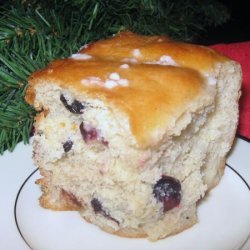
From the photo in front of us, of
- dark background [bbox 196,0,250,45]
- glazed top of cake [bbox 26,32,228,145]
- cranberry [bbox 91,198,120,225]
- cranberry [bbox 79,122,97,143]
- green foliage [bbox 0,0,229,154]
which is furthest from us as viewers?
dark background [bbox 196,0,250,45]

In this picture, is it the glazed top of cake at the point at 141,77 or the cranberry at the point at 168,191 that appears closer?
the glazed top of cake at the point at 141,77

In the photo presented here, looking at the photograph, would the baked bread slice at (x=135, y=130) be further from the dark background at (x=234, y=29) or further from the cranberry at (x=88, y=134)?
the dark background at (x=234, y=29)

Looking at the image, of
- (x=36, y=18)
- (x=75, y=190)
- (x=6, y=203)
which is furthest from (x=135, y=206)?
(x=36, y=18)

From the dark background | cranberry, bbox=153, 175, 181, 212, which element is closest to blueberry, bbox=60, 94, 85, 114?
cranberry, bbox=153, 175, 181, 212

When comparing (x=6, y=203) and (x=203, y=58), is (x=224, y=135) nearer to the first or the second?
(x=203, y=58)

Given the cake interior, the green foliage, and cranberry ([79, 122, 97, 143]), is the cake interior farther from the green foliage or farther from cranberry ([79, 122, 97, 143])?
the green foliage

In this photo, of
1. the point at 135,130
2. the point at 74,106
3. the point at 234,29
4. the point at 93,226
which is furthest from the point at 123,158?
the point at 234,29

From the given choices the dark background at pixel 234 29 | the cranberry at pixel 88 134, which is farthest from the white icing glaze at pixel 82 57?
the dark background at pixel 234 29
